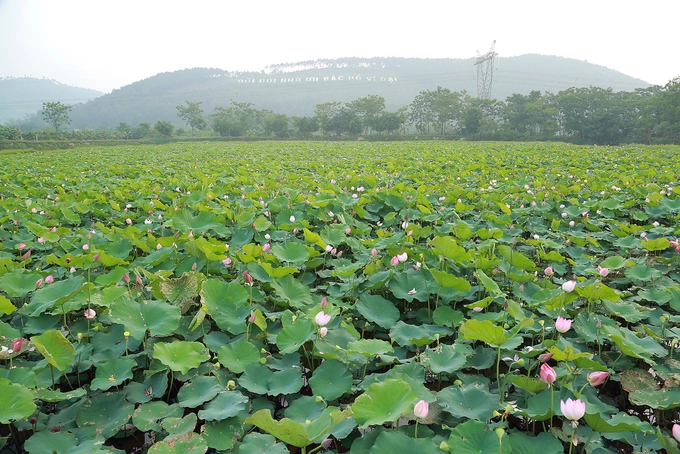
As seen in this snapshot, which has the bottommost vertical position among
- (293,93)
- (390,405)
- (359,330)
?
(359,330)

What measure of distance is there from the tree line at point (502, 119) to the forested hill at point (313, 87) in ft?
172

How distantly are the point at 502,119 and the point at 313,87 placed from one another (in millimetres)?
118021

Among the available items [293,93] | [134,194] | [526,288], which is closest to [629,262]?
Result: [526,288]

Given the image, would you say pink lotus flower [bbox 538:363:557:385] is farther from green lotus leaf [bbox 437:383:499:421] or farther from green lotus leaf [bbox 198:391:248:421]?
green lotus leaf [bbox 198:391:248:421]

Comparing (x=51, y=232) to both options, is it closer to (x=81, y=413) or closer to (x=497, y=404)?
(x=81, y=413)

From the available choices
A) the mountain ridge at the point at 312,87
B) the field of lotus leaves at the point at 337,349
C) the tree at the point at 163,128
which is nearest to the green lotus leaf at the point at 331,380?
the field of lotus leaves at the point at 337,349

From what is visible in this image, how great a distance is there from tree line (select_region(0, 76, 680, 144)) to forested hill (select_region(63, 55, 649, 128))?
5241 cm

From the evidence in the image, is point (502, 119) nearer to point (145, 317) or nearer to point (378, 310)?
point (378, 310)

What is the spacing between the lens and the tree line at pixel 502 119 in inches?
1287

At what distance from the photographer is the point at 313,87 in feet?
512

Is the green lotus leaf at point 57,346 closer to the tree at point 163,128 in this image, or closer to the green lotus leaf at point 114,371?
the green lotus leaf at point 114,371

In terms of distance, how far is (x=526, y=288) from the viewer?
2068 mm

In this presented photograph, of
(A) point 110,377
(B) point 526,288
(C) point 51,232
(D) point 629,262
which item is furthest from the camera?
(C) point 51,232

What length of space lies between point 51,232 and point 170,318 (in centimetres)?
194
